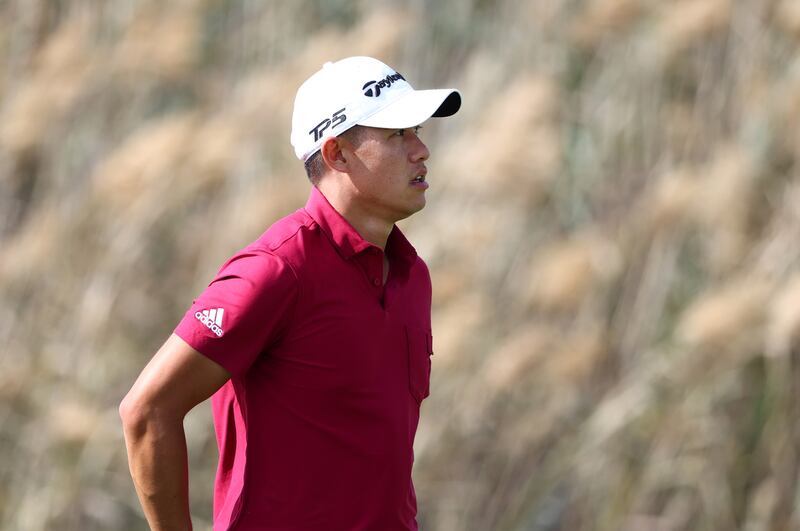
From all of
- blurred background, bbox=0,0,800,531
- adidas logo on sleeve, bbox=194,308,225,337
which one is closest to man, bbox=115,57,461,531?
adidas logo on sleeve, bbox=194,308,225,337

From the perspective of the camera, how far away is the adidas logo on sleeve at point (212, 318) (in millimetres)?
1810

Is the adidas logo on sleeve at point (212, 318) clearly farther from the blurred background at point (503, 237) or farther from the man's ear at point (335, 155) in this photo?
the blurred background at point (503, 237)

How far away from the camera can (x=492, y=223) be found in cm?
452

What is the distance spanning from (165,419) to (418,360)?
429mm

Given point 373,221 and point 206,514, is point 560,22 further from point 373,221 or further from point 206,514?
point 373,221

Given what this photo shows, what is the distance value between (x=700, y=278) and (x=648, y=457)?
0.68 m

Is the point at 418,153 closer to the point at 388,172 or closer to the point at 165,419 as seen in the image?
the point at 388,172

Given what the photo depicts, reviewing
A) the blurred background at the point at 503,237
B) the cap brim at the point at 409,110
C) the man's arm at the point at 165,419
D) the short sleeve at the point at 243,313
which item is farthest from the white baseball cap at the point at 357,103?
the blurred background at the point at 503,237

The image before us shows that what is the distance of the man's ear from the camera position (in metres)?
2.04

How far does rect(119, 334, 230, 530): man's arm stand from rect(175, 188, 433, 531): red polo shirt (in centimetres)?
3

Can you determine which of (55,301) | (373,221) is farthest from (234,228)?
(373,221)

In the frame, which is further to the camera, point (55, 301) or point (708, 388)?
point (55, 301)

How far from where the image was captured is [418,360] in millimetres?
2074

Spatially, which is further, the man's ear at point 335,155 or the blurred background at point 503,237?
the blurred background at point 503,237
